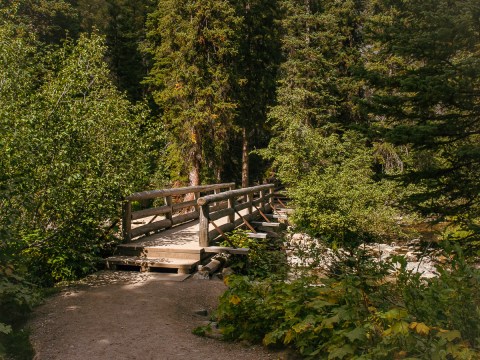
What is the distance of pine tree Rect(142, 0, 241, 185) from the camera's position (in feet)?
70.8

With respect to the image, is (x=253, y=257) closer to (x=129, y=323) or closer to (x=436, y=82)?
(x=129, y=323)

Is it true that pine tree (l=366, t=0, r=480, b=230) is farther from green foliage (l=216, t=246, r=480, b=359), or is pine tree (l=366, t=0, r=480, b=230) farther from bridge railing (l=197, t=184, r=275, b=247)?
bridge railing (l=197, t=184, r=275, b=247)

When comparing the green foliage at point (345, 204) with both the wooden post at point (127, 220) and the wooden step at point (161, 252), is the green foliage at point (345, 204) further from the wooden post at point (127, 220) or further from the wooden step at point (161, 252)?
the wooden post at point (127, 220)

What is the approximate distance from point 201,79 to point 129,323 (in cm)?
1678

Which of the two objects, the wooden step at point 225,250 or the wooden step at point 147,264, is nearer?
the wooden step at point 147,264

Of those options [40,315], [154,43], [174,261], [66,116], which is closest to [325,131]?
[154,43]

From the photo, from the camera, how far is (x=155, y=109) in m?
33.6

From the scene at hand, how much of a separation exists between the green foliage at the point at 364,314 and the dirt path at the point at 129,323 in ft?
1.44

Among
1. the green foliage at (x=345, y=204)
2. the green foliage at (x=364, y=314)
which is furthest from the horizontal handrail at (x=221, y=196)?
the green foliage at (x=364, y=314)

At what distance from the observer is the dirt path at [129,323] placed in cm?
537

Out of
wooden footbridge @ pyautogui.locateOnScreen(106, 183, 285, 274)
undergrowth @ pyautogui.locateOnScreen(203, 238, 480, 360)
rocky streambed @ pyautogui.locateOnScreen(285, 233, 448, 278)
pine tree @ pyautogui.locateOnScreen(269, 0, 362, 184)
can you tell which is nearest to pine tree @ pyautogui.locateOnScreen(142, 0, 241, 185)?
pine tree @ pyautogui.locateOnScreen(269, 0, 362, 184)

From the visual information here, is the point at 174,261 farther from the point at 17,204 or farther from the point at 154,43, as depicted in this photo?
the point at 154,43

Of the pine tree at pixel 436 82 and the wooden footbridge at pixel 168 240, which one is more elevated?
the pine tree at pixel 436 82

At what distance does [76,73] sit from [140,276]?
14.0ft
